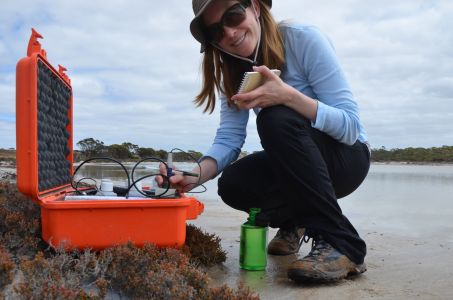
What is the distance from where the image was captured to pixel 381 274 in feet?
9.50

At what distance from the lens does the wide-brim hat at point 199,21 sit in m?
2.96

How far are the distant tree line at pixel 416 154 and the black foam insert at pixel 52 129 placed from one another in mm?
29216

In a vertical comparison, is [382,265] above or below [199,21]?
below

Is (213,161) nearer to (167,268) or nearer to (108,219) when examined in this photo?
(108,219)

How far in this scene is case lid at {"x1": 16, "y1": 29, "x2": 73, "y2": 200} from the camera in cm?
246

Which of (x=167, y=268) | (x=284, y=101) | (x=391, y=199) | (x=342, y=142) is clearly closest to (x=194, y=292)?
(x=167, y=268)

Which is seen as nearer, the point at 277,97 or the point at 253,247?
the point at 277,97

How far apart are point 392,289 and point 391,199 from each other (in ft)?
20.0

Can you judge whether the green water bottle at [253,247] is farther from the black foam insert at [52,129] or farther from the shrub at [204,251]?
the black foam insert at [52,129]

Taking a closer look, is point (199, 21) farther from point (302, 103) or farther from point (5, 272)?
point (5, 272)

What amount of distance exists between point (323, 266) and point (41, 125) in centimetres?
177

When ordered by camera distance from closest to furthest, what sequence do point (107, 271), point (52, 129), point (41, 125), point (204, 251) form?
point (107, 271) → point (41, 125) → point (204, 251) → point (52, 129)

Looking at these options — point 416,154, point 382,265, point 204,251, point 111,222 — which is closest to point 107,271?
point 111,222

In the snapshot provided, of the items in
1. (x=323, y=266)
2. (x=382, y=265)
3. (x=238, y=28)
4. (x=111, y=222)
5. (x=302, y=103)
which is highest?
(x=238, y=28)
